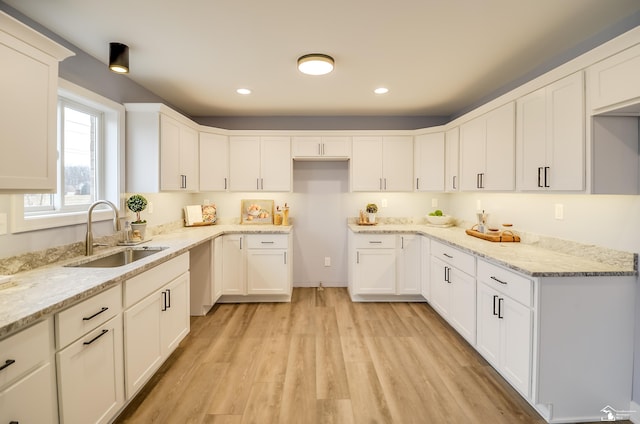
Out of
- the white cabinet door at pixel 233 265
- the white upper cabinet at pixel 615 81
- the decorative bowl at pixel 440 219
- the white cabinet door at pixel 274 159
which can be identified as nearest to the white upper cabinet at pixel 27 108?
the white cabinet door at pixel 233 265

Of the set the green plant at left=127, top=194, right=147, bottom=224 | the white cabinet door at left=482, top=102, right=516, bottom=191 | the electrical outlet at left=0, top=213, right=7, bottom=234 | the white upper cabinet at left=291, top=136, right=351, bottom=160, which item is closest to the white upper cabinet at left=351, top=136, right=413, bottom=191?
the white upper cabinet at left=291, top=136, right=351, bottom=160

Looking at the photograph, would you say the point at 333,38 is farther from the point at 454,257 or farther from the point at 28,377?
the point at 28,377

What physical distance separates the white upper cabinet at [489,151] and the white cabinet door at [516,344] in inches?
43.0

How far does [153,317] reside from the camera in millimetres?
2086

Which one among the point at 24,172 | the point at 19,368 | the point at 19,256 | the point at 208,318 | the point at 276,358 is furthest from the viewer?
the point at 208,318

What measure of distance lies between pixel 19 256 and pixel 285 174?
2.71 metres

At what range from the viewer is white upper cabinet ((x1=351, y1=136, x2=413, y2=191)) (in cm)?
398

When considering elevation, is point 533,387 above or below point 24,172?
below

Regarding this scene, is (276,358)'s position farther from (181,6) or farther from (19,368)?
(181,6)

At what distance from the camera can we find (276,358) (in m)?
2.50

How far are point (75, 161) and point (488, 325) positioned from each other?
3.56 m

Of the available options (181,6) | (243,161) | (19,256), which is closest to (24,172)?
(19,256)

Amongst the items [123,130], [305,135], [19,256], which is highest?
[305,135]

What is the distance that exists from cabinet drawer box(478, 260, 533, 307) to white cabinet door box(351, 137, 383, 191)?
1.93 m
